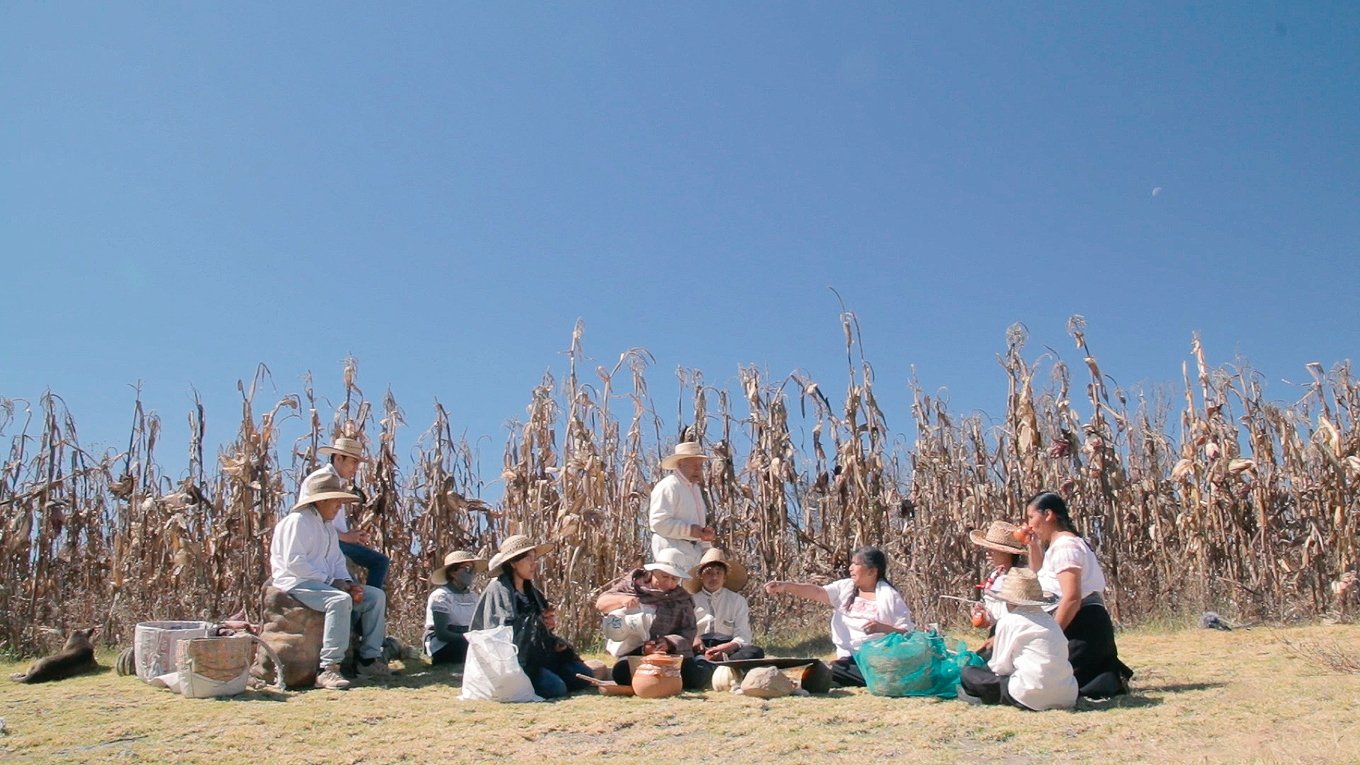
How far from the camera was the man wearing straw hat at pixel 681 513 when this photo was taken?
7199 millimetres

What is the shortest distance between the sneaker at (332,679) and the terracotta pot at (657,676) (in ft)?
6.12

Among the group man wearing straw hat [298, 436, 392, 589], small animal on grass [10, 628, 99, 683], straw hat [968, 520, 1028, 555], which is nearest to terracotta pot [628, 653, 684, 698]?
straw hat [968, 520, 1028, 555]

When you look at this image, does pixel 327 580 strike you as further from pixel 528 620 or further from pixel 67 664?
pixel 67 664

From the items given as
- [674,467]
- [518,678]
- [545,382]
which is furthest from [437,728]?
[545,382]

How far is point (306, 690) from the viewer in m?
6.30

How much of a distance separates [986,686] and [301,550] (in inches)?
169

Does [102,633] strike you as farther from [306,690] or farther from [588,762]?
[588,762]

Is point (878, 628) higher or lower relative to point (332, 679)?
higher

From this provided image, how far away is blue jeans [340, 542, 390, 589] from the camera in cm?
749

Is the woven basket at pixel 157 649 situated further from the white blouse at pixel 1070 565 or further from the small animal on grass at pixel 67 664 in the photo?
the white blouse at pixel 1070 565

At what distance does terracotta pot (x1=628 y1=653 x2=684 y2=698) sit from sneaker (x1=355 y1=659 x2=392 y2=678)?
6.52 ft

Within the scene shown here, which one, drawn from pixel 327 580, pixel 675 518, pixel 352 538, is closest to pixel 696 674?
pixel 675 518

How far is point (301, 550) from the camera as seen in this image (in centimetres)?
659

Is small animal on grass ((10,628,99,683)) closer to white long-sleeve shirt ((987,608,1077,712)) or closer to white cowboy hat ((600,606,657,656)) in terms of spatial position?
white cowboy hat ((600,606,657,656))
